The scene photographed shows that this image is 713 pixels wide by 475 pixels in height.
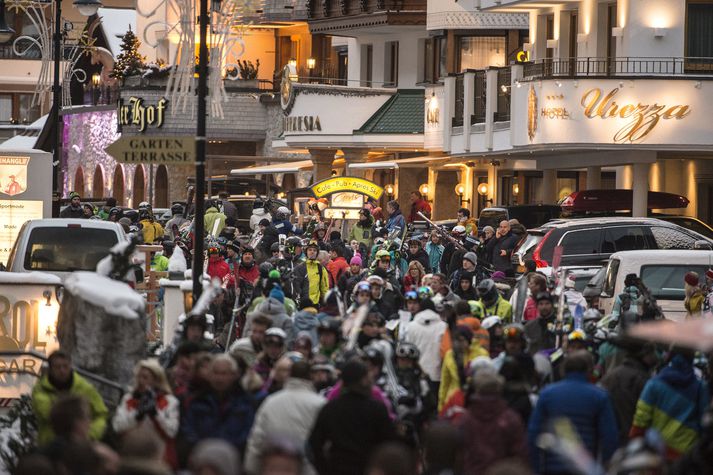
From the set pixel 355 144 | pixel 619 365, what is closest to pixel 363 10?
pixel 355 144

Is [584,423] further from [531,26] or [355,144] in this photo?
[355,144]

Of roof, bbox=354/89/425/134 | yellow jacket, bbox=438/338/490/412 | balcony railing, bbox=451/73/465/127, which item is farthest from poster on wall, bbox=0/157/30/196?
roof, bbox=354/89/425/134

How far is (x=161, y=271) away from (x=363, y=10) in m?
28.2

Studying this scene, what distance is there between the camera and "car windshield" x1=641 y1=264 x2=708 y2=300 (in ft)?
81.8

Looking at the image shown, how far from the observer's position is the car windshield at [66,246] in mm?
23797

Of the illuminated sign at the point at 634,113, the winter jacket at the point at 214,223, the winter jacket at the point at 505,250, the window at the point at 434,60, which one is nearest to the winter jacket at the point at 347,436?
the winter jacket at the point at 505,250

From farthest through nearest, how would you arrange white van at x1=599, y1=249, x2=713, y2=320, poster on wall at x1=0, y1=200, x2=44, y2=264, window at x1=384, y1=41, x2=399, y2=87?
window at x1=384, y1=41, x2=399, y2=87, poster on wall at x1=0, y1=200, x2=44, y2=264, white van at x1=599, y1=249, x2=713, y2=320

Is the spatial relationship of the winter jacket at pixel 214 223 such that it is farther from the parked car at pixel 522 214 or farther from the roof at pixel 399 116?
the roof at pixel 399 116

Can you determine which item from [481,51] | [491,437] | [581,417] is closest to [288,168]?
[481,51]

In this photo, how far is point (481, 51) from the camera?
5059cm

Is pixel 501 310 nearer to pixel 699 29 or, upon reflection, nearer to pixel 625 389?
pixel 625 389

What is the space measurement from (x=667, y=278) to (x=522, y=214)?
35.4 feet

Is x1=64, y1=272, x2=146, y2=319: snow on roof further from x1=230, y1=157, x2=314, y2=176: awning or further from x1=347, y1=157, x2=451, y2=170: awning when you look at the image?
x1=230, y1=157, x2=314, y2=176: awning

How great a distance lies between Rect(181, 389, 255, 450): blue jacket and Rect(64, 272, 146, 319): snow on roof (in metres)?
3.93
